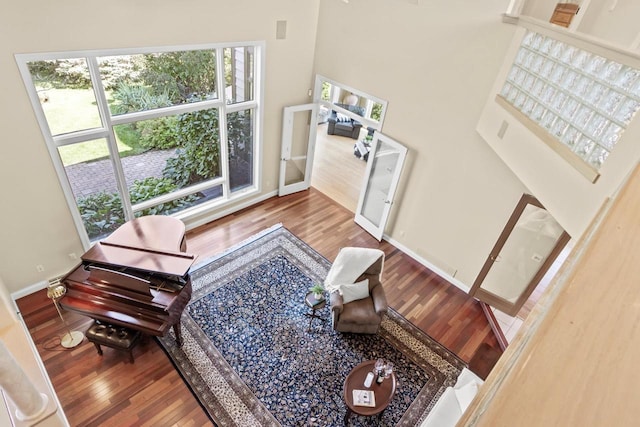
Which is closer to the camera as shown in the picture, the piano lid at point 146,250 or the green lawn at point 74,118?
the piano lid at point 146,250

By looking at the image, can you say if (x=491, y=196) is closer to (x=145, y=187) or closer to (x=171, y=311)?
(x=171, y=311)

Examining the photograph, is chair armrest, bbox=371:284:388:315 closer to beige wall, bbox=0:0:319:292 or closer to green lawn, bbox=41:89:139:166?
beige wall, bbox=0:0:319:292

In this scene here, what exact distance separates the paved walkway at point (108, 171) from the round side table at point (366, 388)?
438 centimetres

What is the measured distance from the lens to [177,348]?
15.3ft

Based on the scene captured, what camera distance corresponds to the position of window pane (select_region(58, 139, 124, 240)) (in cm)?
477

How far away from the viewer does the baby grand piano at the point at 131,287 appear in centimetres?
389

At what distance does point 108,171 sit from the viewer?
5.18 m

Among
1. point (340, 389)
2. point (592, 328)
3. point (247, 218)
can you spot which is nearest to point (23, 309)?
point (247, 218)

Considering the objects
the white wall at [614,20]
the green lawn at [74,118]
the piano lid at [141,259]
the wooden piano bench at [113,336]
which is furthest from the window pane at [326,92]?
the wooden piano bench at [113,336]

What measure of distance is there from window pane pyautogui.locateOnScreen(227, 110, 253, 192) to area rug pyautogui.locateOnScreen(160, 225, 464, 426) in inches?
72.2

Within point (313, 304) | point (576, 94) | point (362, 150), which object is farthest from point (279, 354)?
point (362, 150)

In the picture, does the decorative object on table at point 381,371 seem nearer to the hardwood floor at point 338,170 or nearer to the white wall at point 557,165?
the white wall at point 557,165

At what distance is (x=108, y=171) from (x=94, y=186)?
296 millimetres

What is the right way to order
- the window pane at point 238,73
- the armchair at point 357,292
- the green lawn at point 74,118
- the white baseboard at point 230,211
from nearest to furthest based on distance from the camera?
the green lawn at point 74,118 → the armchair at point 357,292 → the window pane at point 238,73 → the white baseboard at point 230,211
